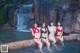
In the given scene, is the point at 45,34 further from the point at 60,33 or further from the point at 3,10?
the point at 3,10

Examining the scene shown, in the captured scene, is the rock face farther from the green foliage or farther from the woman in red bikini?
the green foliage

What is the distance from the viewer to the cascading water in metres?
2.64

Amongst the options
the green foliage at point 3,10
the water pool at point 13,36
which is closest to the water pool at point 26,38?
the water pool at point 13,36

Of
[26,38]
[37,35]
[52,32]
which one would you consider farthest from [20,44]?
[52,32]

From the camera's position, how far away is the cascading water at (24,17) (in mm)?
2638

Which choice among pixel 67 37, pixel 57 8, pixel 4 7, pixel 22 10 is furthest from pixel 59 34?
pixel 4 7

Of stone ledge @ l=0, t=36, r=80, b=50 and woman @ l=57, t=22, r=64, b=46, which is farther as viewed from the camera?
woman @ l=57, t=22, r=64, b=46

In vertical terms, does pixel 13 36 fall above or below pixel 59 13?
below

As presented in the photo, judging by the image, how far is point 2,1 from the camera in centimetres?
261

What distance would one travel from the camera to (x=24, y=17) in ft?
8.74

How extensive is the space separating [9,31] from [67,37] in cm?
70

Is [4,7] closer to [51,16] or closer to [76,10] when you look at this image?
[51,16]

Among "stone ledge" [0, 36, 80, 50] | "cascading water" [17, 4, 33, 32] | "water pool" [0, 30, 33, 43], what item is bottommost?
"stone ledge" [0, 36, 80, 50]

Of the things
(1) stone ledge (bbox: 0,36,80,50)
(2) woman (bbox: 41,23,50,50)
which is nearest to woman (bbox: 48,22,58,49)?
(2) woman (bbox: 41,23,50,50)
